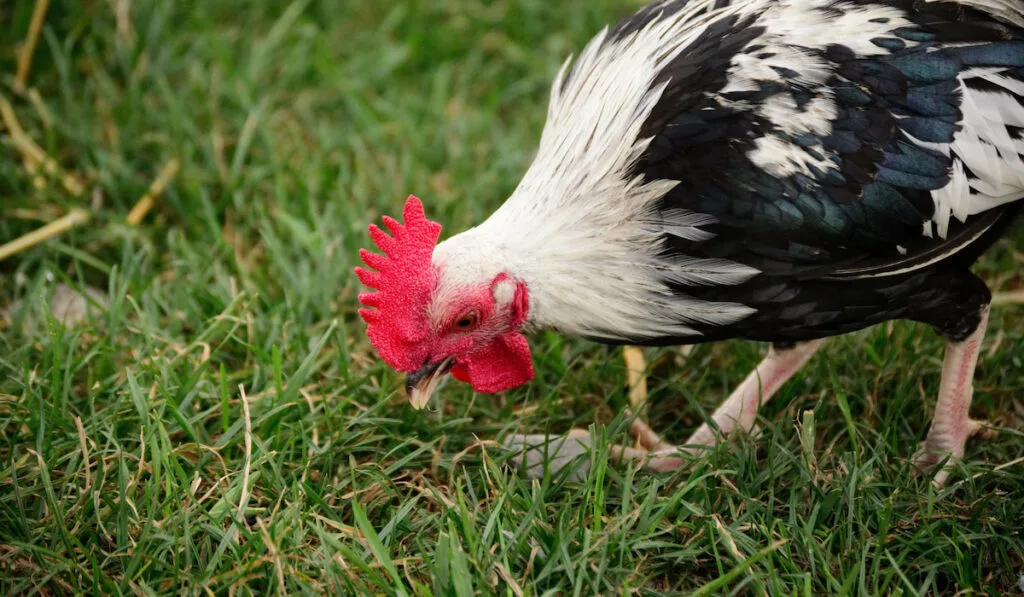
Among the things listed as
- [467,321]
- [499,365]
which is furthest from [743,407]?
[467,321]

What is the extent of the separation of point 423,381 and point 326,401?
1.90 ft

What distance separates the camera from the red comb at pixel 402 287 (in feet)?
8.83

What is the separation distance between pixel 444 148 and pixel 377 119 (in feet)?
1.37

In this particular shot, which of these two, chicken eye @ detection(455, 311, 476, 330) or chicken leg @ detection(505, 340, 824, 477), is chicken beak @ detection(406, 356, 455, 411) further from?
chicken leg @ detection(505, 340, 824, 477)

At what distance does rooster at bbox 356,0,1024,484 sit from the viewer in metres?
2.63

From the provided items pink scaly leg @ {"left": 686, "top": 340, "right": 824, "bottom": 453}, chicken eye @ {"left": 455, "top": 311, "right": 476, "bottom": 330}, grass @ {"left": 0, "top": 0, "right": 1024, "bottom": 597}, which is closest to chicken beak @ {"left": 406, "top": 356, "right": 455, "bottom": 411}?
chicken eye @ {"left": 455, "top": 311, "right": 476, "bottom": 330}

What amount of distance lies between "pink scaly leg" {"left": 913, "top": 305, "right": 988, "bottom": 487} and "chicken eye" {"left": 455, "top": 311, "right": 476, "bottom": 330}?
1.47 metres

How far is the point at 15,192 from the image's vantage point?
13.9ft

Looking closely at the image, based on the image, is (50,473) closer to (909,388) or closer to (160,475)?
(160,475)

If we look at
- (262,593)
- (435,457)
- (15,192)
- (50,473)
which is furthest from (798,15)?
(15,192)

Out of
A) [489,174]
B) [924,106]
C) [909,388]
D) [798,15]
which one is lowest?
[909,388]

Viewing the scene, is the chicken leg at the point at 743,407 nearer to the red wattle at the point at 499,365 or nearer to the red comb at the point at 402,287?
the red wattle at the point at 499,365

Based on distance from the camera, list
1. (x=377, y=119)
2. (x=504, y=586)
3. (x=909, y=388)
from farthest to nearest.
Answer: (x=377, y=119), (x=909, y=388), (x=504, y=586)

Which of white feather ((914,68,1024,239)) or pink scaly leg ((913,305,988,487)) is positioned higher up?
white feather ((914,68,1024,239))
